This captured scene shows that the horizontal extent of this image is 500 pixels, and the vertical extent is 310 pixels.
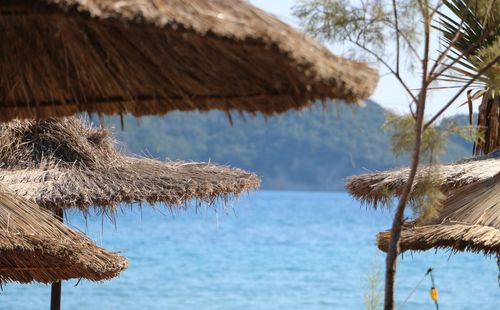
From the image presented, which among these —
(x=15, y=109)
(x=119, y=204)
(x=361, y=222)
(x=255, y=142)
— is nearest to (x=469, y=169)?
(x=119, y=204)

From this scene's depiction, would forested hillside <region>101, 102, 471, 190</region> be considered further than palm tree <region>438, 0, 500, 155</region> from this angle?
Yes

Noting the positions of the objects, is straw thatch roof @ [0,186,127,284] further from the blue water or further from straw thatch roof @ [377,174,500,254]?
the blue water

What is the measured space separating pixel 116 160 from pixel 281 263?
2027 cm

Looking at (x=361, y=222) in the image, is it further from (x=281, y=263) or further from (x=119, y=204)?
(x=119, y=204)

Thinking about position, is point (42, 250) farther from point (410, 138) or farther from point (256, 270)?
point (256, 270)

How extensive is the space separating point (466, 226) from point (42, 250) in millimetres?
2104

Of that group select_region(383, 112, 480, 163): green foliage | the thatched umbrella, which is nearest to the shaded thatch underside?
the thatched umbrella

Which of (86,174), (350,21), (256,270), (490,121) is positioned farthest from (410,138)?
(256,270)

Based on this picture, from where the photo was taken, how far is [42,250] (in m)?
4.55

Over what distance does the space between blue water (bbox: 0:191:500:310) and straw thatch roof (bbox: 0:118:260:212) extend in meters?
4.24

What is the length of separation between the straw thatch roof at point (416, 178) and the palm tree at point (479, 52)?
0.22 metres

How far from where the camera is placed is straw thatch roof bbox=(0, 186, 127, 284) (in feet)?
14.5

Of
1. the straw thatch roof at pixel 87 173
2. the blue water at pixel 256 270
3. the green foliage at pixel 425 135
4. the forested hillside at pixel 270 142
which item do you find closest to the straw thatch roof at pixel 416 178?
the straw thatch roof at pixel 87 173

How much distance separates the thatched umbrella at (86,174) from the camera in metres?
5.67
